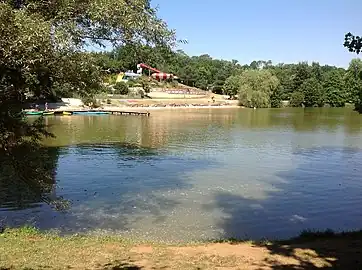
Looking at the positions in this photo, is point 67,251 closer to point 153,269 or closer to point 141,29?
point 153,269

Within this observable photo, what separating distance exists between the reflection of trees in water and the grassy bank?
1.95 m

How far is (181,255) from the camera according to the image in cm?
784

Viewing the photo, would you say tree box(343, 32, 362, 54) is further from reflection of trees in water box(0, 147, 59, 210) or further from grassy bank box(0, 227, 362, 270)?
reflection of trees in water box(0, 147, 59, 210)

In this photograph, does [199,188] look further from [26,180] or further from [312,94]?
[312,94]

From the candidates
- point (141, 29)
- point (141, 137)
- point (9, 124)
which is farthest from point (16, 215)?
point (141, 137)

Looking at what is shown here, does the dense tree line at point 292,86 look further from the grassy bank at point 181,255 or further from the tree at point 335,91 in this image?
the grassy bank at point 181,255

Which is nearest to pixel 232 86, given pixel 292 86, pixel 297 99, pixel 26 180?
pixel 292 86

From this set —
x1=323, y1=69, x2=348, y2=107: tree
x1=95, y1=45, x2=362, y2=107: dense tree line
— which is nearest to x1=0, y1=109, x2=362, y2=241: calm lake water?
x1=95, y1=45, x2=362, y2=107: dense tree line

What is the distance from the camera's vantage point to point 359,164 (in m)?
26.8

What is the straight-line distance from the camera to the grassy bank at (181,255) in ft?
23.1

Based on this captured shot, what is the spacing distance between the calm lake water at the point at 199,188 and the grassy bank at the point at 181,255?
3.91 metres

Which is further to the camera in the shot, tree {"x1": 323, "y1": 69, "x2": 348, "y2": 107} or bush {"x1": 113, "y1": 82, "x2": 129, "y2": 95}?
tree {"x1": 323, "y1": 69, "x2": 348, "y2": 107}

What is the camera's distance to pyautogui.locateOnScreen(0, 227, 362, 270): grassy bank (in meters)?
7.04

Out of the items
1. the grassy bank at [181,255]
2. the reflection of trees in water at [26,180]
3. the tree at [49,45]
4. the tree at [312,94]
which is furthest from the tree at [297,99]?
the grassy bank at [181,255]
